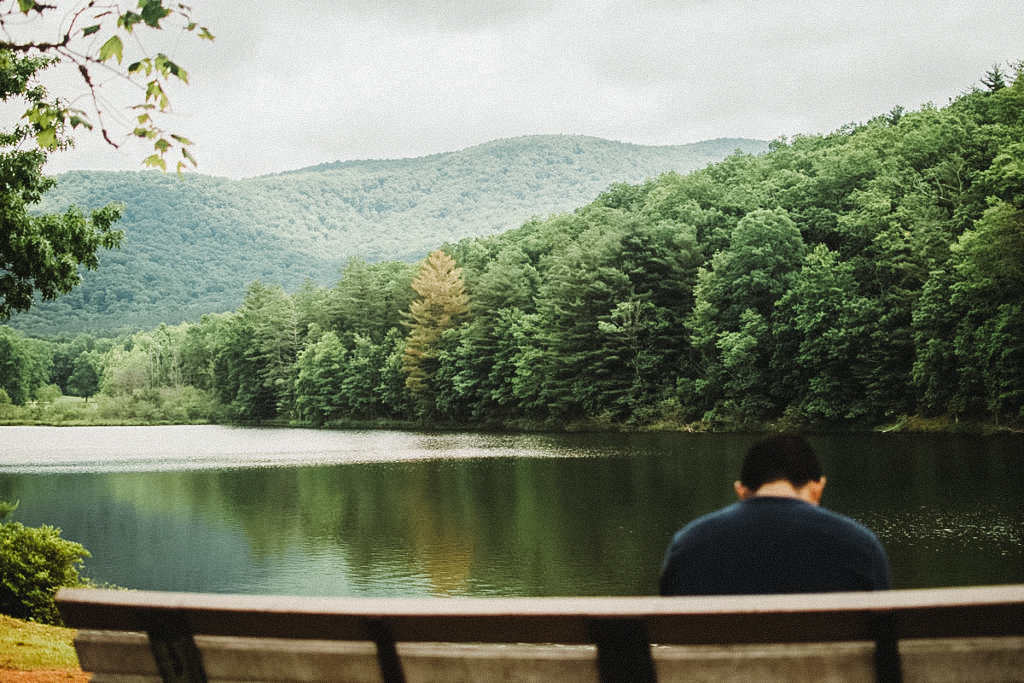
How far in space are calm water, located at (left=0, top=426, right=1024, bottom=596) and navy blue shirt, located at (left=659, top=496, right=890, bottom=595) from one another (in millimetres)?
12918

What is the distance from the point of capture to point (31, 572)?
11859 millimetres

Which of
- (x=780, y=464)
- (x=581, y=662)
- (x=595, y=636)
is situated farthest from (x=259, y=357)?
(x=595, y=636)

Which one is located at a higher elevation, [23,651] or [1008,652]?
[1008,652]

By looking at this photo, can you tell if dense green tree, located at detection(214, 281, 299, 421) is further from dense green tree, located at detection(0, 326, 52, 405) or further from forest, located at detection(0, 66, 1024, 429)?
dense green tree, located at detection(0, 326, 52, 405)

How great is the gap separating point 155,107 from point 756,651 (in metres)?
4.29

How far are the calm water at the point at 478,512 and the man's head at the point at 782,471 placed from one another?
41.5 feet

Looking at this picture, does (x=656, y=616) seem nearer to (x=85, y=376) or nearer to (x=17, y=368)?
(x=17, y=368)

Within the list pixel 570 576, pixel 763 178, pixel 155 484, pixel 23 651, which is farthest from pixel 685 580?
pixel 763 178

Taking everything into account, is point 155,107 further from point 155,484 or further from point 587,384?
point 587,384

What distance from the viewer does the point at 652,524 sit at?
2166 cm

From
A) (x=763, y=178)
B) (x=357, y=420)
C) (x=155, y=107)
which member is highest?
(x=763, y=178)

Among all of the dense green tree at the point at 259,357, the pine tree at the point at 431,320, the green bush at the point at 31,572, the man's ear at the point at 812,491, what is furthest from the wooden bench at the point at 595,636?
the dense green tree at the point at 259,357

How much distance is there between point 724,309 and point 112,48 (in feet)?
166

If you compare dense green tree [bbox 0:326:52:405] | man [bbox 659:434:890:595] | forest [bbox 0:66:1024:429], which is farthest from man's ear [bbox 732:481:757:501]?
dense green tree [bbox 0:326:52:405]
